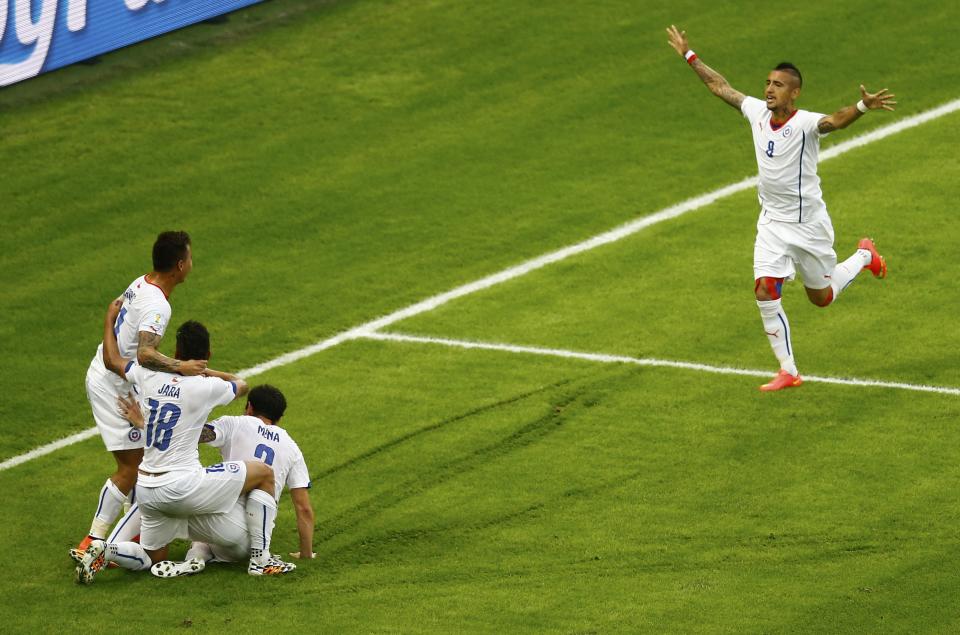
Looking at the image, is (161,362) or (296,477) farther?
(296,477)

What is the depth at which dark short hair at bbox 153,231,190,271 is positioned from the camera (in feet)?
30.4

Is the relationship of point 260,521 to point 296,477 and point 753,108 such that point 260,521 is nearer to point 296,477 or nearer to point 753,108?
point 296,477

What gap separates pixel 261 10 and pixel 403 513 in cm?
1096

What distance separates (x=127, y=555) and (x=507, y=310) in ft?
16.8

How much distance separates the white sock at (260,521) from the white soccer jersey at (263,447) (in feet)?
0.42

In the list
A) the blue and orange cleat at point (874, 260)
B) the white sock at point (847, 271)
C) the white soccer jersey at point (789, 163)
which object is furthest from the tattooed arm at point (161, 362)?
the blue and orange cleat at point (874, 260)

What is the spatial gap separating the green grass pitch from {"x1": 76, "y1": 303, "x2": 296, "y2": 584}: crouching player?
0.20 meters

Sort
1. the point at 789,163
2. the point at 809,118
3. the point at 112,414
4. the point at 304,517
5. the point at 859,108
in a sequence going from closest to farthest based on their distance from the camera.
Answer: the point at 304,517, the point at 112,414, the point at 859,108, the point at 809,118, the point at 789,163

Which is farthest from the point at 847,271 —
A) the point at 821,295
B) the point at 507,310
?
the point at 507,310

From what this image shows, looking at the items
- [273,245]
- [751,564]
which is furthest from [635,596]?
[273,245]

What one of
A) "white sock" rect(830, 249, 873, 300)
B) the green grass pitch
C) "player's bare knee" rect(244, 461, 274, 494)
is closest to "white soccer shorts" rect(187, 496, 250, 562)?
"player's bare knee" rect(244, 461, 274, 494)

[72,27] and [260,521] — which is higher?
Result: [72,27]

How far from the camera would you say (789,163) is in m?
11.3

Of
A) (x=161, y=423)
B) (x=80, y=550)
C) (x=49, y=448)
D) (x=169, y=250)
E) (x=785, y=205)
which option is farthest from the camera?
(x=49, y=448)
